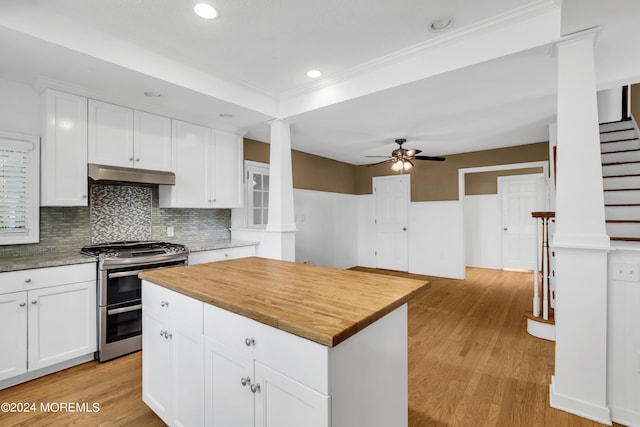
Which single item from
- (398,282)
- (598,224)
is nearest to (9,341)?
(398,282)

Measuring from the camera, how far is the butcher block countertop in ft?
3.34

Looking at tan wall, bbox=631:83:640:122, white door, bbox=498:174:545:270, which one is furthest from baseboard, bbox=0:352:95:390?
tan wall, bbox=631:83:640:122

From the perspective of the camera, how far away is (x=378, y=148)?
536 cm

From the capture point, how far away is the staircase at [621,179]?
105 inches

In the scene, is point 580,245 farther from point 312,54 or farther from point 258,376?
point 312,54

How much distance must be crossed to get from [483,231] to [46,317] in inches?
289

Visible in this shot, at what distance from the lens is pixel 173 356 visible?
1.62 meters

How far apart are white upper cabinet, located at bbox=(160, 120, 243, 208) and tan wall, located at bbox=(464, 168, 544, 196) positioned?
540 centimetres

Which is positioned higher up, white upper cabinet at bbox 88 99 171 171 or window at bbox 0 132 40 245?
white upper cabinet at bbox 88 99 171 171

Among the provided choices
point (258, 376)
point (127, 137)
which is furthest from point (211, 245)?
point (258, 376)

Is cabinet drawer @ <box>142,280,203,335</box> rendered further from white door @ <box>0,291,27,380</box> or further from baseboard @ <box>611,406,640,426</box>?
baseboard @ <box>611,406,640,426</box>

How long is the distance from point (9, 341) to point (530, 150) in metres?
6.62

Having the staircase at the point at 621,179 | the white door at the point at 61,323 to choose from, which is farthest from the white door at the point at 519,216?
the white door at the point at 61,323

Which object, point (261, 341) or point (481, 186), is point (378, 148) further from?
point (261, 341)
